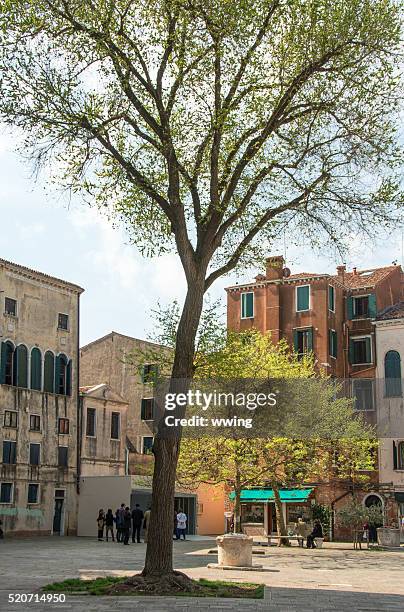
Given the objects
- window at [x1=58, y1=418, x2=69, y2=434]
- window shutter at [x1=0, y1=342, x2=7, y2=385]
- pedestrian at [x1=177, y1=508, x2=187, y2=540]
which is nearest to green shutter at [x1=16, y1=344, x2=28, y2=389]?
window shutter at [x1=0, y1=342, x2=7, y2=385]

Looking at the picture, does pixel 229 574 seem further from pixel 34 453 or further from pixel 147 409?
pixel 147 409

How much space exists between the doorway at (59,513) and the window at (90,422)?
3.45m

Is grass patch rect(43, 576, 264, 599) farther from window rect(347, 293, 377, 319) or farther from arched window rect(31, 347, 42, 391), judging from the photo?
window rect(347, 293, 377, 319)

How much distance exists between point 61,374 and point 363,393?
14685mm

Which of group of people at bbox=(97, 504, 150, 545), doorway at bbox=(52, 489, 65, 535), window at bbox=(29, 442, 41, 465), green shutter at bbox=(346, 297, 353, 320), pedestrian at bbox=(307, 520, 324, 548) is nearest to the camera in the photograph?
group of people at bbox=(97, 504, 150, 545)

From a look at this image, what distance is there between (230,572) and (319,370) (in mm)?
25184

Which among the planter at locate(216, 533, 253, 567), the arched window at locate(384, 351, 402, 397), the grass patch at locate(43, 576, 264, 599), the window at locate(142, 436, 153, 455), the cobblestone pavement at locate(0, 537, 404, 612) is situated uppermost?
the arched window at locate(384, 351, 402, 397)

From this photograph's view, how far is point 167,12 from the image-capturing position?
603 inches

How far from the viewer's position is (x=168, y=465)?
1495cm

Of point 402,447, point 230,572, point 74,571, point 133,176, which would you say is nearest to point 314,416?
point 402,447

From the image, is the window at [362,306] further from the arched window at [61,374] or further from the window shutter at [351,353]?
the arched window at [61,374]

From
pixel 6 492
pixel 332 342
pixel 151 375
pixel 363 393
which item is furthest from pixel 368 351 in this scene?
pixel 151 375

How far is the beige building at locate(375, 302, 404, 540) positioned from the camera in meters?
40.9

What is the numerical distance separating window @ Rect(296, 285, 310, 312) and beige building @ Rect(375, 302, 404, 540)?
381 cm
